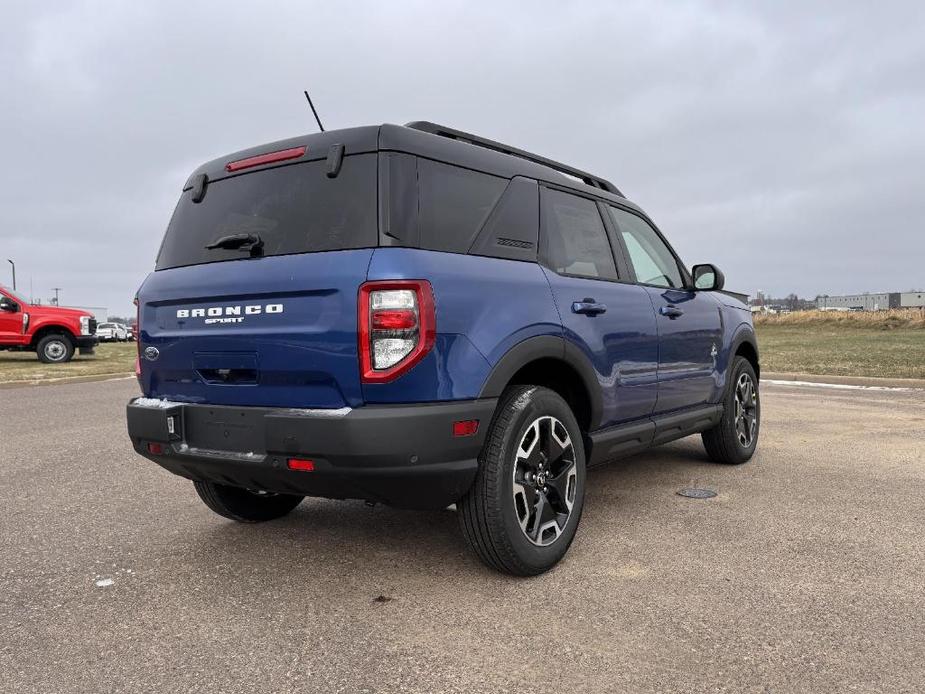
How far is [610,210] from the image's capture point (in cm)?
453

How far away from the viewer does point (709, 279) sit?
5.18m

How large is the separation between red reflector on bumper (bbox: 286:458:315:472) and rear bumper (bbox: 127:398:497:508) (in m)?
0.02

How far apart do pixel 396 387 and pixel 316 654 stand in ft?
3.21

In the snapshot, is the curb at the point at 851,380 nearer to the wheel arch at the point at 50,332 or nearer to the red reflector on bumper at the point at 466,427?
the red reflector on bumper at the point at 466,427

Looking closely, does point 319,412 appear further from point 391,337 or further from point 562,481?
point 562,481

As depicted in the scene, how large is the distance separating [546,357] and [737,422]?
2.88 m

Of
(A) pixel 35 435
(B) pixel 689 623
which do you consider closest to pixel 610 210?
(B) pixel 689 623

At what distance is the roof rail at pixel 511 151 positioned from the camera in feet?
11.4

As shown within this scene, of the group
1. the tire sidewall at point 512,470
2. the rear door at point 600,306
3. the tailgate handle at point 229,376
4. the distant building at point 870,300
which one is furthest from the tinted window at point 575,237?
the distant building at point 870,300

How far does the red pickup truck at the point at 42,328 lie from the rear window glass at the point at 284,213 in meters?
16.3

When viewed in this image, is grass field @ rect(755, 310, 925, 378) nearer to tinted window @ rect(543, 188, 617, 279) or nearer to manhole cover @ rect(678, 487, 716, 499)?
manhole cover @ rect(678, 487, 716, 499)

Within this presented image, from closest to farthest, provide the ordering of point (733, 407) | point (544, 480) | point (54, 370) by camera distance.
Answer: point (544, 480)
point (733, 407)
point (54, 370)

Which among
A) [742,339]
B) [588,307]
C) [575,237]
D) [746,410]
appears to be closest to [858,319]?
[746,410]

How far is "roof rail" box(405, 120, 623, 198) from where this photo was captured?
347cm
